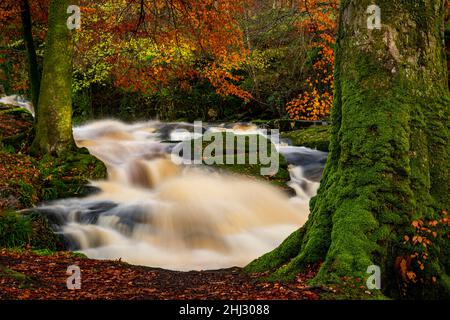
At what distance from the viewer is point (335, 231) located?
4105 millimetres

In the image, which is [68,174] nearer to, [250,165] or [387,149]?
[250,165]

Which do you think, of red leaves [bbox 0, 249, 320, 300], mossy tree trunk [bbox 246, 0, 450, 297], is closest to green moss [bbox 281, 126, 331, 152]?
red leaves [bbox 0, 249, 320, 300]

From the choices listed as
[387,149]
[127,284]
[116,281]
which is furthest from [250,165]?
[387,149]

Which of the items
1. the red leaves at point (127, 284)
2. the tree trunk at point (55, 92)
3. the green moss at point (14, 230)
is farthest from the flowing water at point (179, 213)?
the red leaves at point (127, 284)

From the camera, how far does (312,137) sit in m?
15.1

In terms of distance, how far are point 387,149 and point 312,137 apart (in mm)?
11146

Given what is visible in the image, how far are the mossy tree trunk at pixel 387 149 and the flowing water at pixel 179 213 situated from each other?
414 centimetres

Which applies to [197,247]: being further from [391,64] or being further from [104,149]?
[104,149]

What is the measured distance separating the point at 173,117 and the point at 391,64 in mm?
17569

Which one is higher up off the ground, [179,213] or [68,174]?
[68,174]

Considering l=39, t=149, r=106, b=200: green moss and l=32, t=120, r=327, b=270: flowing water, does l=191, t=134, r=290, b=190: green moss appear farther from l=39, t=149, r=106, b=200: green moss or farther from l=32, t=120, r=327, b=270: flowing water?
l=39, t=149, r=106, b=200: green moss
